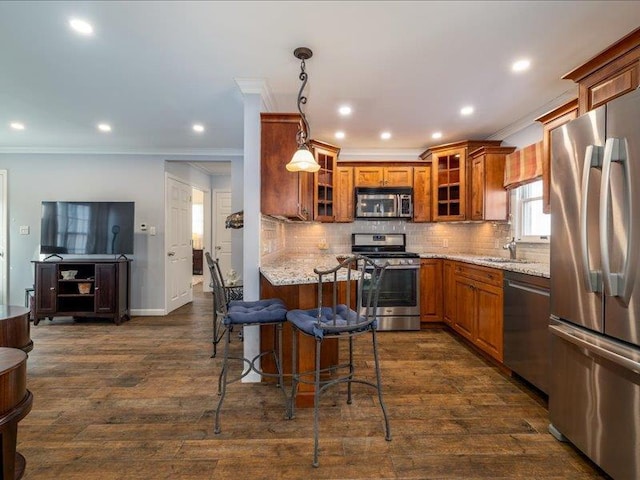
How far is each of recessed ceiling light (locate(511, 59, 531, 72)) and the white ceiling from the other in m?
0.06

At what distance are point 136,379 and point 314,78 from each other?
295 centimetres

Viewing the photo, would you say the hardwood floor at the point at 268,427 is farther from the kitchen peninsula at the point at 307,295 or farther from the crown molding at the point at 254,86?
the crown molding at the point at 254,86

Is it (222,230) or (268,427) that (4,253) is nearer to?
(222,230)

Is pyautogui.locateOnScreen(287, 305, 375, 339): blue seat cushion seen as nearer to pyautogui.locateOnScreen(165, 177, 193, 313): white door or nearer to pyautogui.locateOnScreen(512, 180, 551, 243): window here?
pyautogui.locateOnScreen(512, 180, 551, 243): window

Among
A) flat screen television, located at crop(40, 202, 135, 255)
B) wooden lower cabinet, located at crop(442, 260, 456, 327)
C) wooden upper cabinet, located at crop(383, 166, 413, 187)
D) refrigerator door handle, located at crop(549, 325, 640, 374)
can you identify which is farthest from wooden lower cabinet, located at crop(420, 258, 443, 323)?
flat screen television, located at crop(40, 202, 135, 255)

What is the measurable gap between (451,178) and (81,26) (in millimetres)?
4143

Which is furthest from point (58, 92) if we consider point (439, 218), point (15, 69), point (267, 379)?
point (439, 218)

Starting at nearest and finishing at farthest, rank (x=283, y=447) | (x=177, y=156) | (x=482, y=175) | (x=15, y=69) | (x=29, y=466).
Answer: (x=29, y=466)
(x=283, y=447)
(x=15, y=69)
(x=482, y=175)
(x=177, y=156)

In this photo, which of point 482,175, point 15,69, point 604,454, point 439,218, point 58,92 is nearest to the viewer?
point 604,454

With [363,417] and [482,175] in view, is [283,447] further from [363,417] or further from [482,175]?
[482,175]

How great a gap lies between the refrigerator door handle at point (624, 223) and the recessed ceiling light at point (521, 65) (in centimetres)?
129

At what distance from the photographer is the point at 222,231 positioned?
6805 millimetres

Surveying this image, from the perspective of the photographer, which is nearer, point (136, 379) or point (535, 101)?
point (136, 379)

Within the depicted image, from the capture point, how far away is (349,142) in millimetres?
4648
